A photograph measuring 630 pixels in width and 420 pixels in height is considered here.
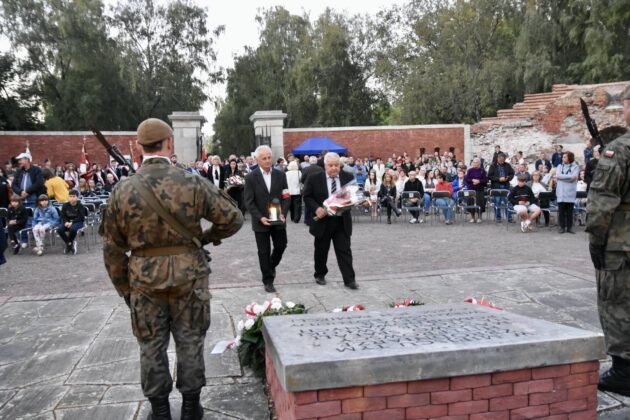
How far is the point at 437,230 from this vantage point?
497 inches

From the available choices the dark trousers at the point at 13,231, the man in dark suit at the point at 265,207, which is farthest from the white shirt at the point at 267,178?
the dark trousers at the point at 13,231

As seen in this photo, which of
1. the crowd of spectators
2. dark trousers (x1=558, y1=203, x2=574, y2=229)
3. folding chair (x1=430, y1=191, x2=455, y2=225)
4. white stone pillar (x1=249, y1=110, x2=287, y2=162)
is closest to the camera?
the crowd of spectators

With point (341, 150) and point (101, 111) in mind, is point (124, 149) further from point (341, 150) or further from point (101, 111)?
point (101, 111)

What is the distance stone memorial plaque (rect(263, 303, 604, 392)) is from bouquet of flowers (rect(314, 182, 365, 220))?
118 inches

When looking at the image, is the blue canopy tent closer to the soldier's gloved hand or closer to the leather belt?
the soldier's gloved hand

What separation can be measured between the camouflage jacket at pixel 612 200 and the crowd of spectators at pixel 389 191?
5875 mm

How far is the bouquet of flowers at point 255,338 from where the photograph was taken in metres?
4.24

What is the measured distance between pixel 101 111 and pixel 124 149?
12382mm

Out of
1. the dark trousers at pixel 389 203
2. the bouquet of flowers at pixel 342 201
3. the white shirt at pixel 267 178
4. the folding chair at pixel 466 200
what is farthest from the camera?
the dark trousers at pixel 389 203

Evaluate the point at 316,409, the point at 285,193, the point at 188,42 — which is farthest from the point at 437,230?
the point at 188,42

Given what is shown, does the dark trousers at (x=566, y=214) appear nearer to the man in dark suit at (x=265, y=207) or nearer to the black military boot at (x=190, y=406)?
the man in dark suit at (x=265, y=207)

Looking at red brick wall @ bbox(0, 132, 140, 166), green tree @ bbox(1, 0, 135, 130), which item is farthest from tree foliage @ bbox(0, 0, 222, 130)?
red brick wall @ bbox(0, 132, 140, 166)

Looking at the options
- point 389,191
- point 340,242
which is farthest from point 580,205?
point 340,242

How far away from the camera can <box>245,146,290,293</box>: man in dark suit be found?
22.3 feet
